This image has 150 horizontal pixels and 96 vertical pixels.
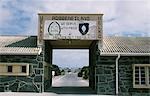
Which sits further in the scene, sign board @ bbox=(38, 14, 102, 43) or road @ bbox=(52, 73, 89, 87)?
road @ bbox=(52, 73, 89, 87)

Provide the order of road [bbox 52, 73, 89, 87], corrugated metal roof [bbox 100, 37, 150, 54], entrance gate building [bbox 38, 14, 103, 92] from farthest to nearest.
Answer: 1. road [bbox 52, 73, 89, 87]
2. entrance gate building [bbox 38, 14, 103, 92]
3. corrugated metal roof [bbox 100, 37, 150, 54]

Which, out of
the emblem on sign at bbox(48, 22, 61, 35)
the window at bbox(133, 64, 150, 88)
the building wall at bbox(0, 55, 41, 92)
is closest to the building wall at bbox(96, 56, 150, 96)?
the window at bbox(133, 64, 150, 88)

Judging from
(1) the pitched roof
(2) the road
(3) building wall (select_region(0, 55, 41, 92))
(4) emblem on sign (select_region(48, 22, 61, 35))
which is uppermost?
(4) emblem on sign (select_region(48, 22, 61, 35))

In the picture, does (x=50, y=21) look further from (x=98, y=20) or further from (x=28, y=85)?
(x=28, y=85)

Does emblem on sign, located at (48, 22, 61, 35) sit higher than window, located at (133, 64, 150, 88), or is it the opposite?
emblem on sign, located at (48, 22, 61, 35)

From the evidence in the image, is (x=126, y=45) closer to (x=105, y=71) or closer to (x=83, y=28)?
(x=105, y=71)

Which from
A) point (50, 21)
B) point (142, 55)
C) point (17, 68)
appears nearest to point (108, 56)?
point (142, 55)

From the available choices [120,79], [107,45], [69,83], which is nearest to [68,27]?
[107,45]

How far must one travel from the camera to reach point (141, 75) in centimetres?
1784

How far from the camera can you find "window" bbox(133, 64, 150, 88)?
58.0 ft

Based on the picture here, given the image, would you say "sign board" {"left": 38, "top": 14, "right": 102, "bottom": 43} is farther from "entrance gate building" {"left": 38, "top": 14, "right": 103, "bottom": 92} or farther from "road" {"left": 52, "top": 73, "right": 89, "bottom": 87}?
"road" {"left": 52, "top": 73, "right": 89, "bottom": 87}

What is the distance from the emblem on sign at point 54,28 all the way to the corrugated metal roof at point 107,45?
1403mm

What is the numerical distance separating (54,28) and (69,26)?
3.08 feet

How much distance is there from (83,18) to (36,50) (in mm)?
3510
